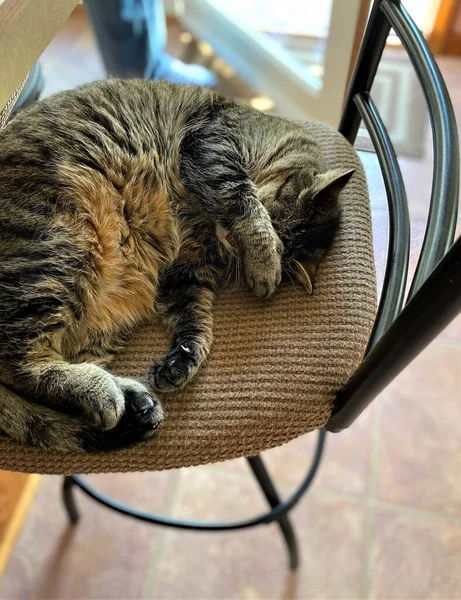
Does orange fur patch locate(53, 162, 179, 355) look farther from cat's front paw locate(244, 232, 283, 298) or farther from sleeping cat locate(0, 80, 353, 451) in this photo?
cat's front paw locate(244, 232, 283, 298)

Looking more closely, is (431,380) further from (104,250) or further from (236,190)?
(104,250)

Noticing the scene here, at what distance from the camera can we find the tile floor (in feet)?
4.23

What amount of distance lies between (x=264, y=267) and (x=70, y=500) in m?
0.81

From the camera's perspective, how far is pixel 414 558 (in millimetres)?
1317

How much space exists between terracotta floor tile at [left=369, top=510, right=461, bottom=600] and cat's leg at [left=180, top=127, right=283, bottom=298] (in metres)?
0.83

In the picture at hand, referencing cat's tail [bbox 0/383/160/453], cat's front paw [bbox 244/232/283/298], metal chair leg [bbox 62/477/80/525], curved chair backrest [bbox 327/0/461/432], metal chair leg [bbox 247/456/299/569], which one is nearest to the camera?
curved chair backrest [bbox 327/0/461/432]

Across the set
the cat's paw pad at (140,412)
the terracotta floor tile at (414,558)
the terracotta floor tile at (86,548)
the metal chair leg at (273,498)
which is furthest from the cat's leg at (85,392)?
the terracotta floor tile at (414,558)

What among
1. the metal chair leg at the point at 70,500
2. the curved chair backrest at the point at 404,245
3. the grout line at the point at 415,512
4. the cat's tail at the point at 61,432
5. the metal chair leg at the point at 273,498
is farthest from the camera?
the grout line at the point at 415,512

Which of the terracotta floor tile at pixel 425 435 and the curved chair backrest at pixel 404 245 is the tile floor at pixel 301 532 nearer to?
the terracotta floor tile at pixel 425 435

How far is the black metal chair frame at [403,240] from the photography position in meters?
0.57

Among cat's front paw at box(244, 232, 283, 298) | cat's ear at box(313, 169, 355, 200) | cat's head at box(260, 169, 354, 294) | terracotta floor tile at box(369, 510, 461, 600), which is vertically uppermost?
cat's ear at box(313, 169, 355, 200)

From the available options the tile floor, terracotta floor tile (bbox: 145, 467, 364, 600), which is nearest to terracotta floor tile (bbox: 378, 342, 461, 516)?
the tile floor

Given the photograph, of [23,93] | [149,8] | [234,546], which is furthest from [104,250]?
[149,8]

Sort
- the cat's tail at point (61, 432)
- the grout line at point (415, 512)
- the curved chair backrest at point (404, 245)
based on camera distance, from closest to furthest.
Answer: the curved chair backrest at point (404, 245) → the cat's tail at point (61, 432) → the grout line at point (415, 512)
